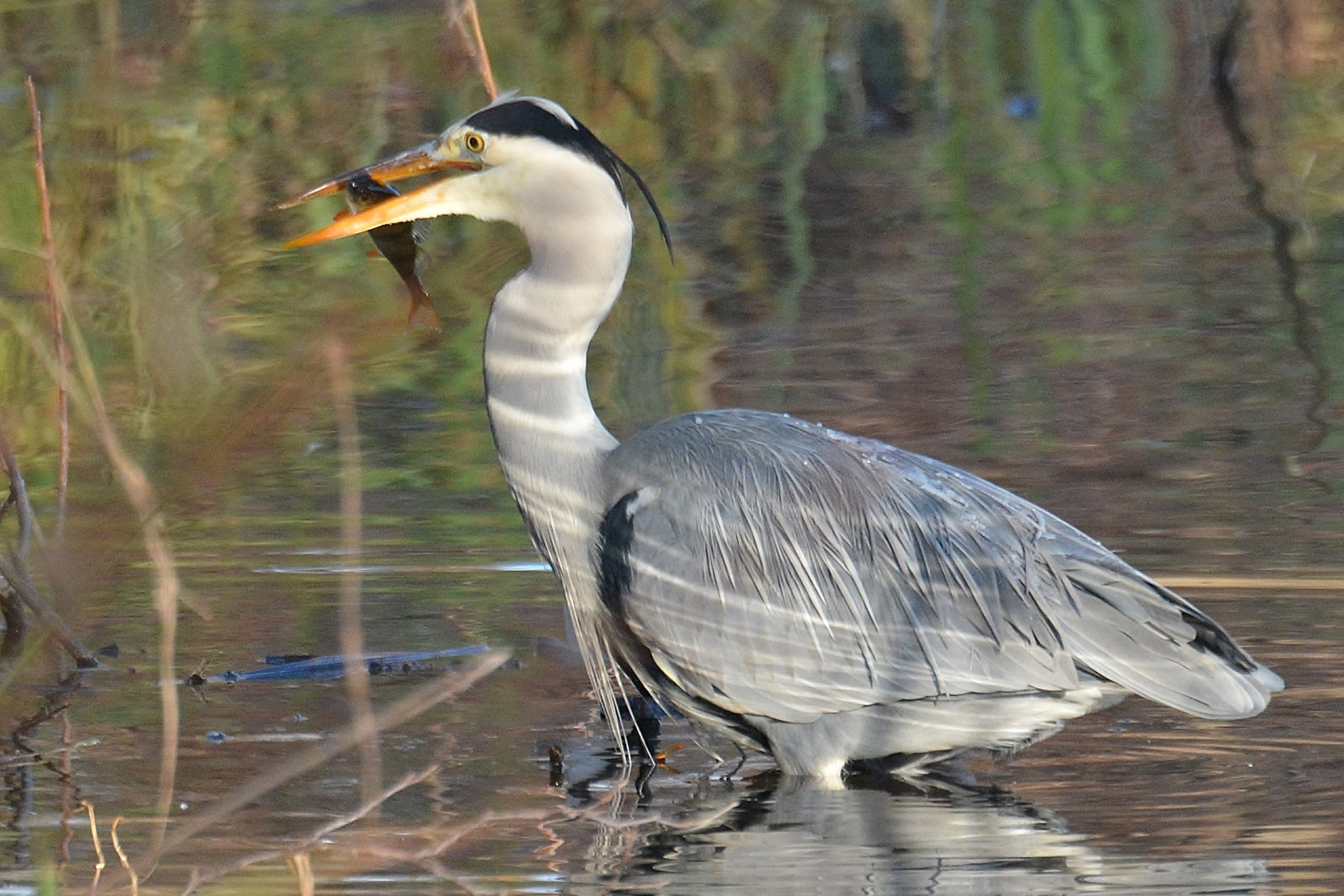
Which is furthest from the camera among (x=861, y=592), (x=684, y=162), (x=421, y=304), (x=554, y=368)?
(x=684, y=162)

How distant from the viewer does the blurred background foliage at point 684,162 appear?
324 inches

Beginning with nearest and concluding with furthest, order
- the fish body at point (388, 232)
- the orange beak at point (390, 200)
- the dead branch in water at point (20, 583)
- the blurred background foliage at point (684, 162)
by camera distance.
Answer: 1. the dead branch in water at point (20, 583)
2. the orange beak at point (390, 200)
3. the fish body at point (388, 232)
4. the blurred background foliage at point (684, 162)

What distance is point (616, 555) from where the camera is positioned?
4.90m

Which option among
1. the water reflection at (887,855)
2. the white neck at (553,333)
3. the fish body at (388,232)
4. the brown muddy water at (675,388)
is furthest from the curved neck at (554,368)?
the water reflection at (887,855)

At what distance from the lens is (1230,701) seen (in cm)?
455

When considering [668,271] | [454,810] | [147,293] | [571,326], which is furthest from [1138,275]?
[147,293]

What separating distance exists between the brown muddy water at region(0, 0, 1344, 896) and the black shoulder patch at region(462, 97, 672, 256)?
839 millimetres

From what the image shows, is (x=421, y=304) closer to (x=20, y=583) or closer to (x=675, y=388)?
(x=20, y=583)

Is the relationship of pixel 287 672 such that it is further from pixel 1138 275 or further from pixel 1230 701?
pixel 1138 275

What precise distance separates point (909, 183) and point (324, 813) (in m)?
8.10

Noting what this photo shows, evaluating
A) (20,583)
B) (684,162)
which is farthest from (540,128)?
(684,162)

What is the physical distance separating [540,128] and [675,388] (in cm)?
298

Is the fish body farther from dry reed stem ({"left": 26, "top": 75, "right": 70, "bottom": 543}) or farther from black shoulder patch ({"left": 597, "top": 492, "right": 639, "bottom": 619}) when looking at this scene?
dry reed stem ({"left": 26, "top": 75, "right": 70, "bottom": 543})

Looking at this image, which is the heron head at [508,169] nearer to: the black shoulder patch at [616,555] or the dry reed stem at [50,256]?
the black shoulder patch at [616,555]
